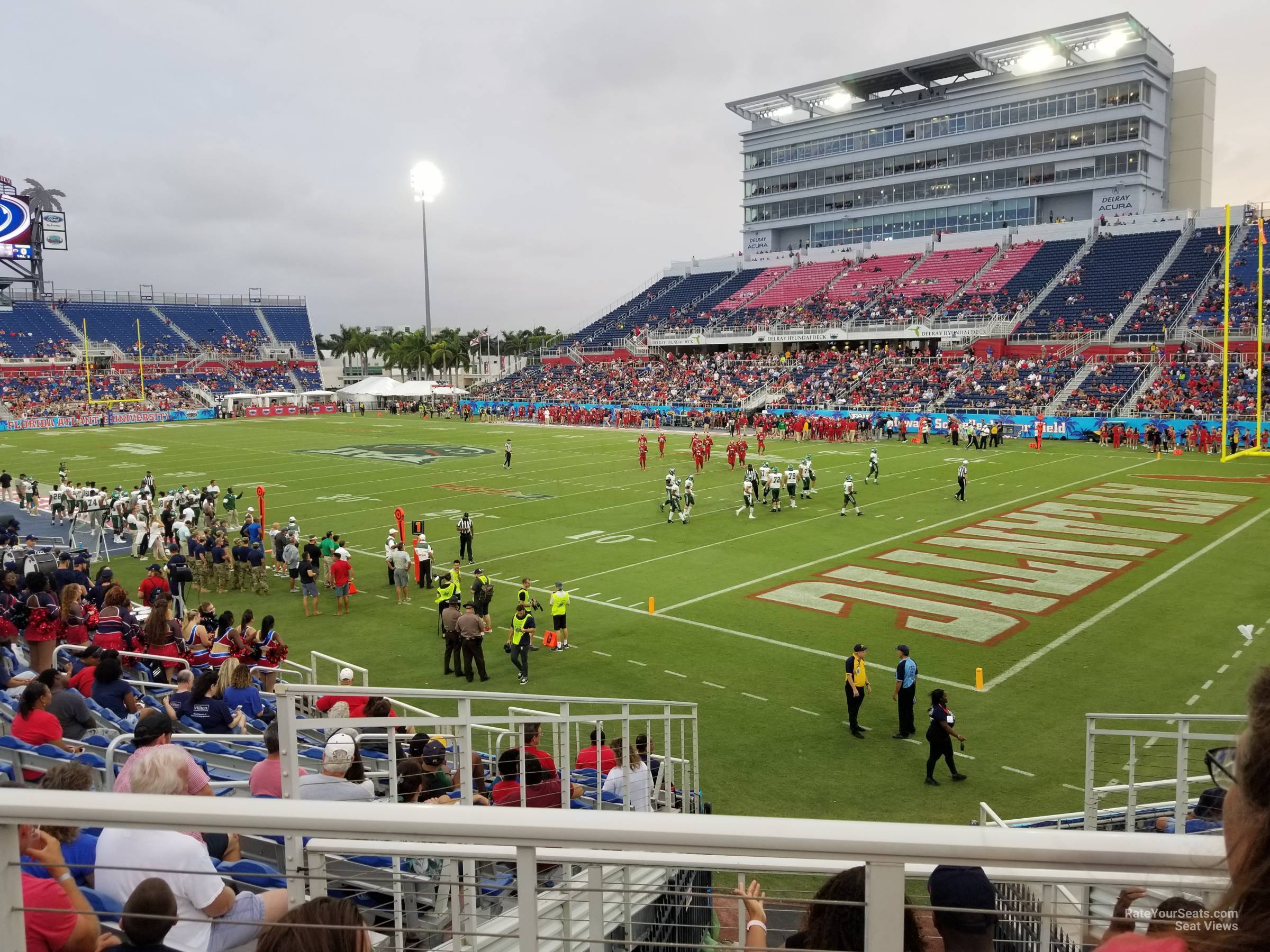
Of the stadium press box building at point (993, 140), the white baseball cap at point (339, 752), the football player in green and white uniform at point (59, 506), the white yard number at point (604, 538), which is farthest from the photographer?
the stadium press box building at point (993, 140)

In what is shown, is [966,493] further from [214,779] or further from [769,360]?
[769,360]

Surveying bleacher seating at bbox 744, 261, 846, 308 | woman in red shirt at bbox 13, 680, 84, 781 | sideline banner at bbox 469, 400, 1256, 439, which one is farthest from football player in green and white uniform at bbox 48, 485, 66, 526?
bleacher seating at bbox 744, 261, 846, 308

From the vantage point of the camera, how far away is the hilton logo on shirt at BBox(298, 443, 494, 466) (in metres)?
41.3

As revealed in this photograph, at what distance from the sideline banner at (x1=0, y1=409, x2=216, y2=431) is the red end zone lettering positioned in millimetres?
63949

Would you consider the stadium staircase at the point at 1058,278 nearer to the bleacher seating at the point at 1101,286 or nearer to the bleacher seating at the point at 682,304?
the bleacher seating at the point at 1101,286

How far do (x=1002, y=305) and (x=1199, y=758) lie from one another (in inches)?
2145

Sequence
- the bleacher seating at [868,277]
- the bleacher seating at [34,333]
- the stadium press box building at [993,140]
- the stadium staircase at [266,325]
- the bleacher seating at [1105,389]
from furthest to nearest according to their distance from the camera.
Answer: the stadium staircase at [266,325], the bleacher seating at [34,333], the bleacher seating at [868,277], the stadium press box building at [993,140], the bleacher seating at [1105,389]

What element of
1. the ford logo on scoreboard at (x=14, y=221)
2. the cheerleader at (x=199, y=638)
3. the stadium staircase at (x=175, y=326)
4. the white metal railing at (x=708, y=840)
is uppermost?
the ford logo on scoreboard at (x=14, y=221)

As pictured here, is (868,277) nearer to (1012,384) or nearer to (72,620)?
(1012,384)

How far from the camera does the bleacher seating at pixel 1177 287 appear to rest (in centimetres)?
5069

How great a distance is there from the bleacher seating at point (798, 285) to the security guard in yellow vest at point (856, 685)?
213 feet

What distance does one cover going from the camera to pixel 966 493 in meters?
29.5

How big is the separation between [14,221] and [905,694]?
8652 centimetres

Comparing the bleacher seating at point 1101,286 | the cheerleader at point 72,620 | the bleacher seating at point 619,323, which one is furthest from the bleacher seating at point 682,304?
the cheerleader at point 72,620
